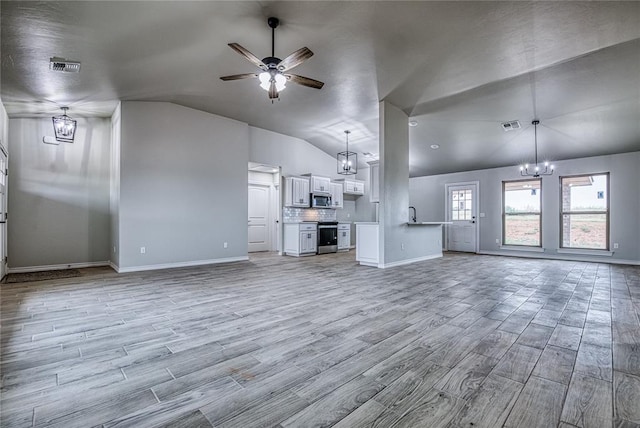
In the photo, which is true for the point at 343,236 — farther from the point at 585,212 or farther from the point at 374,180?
the point at 585,212

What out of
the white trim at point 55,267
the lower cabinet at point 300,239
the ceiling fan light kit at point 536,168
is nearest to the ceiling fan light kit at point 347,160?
the lower cabinet at point 300,239

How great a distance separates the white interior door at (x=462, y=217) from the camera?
8.80m

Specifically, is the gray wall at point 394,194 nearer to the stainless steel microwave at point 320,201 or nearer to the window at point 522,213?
the stainless steel microwave at point 320,201

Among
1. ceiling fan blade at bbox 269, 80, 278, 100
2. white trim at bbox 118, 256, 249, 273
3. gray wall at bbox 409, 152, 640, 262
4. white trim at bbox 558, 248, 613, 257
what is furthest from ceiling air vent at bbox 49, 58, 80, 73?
white trim at bbox 558, 248, 613, 257

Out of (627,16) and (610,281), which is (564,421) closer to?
(627,16)

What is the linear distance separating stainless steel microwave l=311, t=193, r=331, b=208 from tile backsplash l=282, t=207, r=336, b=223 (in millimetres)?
293

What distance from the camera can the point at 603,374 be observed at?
5.78 ft

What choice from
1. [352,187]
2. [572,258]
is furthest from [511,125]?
[352,187]

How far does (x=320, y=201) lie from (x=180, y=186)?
3.85 meters

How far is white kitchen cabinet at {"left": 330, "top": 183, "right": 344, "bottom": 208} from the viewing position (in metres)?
8.88

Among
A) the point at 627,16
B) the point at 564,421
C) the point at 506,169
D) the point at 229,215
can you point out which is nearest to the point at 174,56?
the point at 229,215

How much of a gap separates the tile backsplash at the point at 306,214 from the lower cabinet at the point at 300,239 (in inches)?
12.3

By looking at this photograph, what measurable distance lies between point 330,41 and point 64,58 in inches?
125

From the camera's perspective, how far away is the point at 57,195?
5574 millimetres
